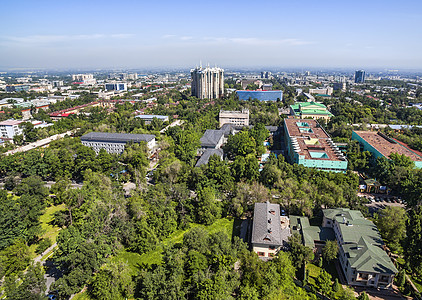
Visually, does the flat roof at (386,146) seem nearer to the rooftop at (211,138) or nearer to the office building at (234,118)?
the office building at (234,118)

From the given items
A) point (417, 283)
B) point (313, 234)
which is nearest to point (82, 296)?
point (313, 234)

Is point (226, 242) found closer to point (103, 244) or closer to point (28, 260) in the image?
point (103, 244)

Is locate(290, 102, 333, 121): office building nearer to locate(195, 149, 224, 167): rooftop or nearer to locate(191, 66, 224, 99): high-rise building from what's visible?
locate(191, 66, 224, 99): high-rise building

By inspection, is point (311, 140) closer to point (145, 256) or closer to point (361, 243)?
point (361, 243)

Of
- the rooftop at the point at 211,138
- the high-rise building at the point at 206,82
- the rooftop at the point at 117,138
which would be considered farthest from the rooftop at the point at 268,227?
the high-rise building at the point at 206,82

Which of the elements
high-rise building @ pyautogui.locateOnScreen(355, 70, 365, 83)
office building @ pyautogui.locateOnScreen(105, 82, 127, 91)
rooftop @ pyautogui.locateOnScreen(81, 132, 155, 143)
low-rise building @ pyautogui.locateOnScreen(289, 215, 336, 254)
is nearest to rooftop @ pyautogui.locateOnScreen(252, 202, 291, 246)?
low-rise building @ pyautogui.locateOnScreen(289, 215, 336, 254)

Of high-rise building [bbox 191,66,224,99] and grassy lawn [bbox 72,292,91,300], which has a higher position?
high-rise building [bbox 191,66,224,99]

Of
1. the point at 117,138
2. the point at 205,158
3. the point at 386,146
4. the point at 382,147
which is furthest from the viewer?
the point at 117,138
